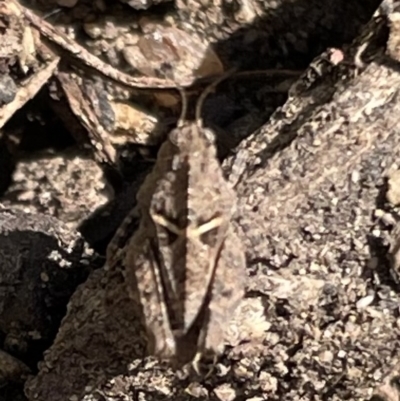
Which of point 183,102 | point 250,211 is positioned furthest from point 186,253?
point 183,102

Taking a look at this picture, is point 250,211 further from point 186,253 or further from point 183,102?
point 183,102

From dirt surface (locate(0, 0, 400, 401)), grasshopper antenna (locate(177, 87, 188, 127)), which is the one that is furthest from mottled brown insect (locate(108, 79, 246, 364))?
grasshopper antenna (locate(177, 87, 188, 127))

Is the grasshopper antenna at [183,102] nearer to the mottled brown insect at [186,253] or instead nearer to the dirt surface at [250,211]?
the dirt surface at [250,211]

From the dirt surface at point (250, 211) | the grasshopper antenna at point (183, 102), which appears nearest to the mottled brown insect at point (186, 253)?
the dirt surface at point (250, 211)

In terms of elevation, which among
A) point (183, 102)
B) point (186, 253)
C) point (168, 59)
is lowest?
point (186, 253)

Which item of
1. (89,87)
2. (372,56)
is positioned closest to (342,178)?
(372,56)
